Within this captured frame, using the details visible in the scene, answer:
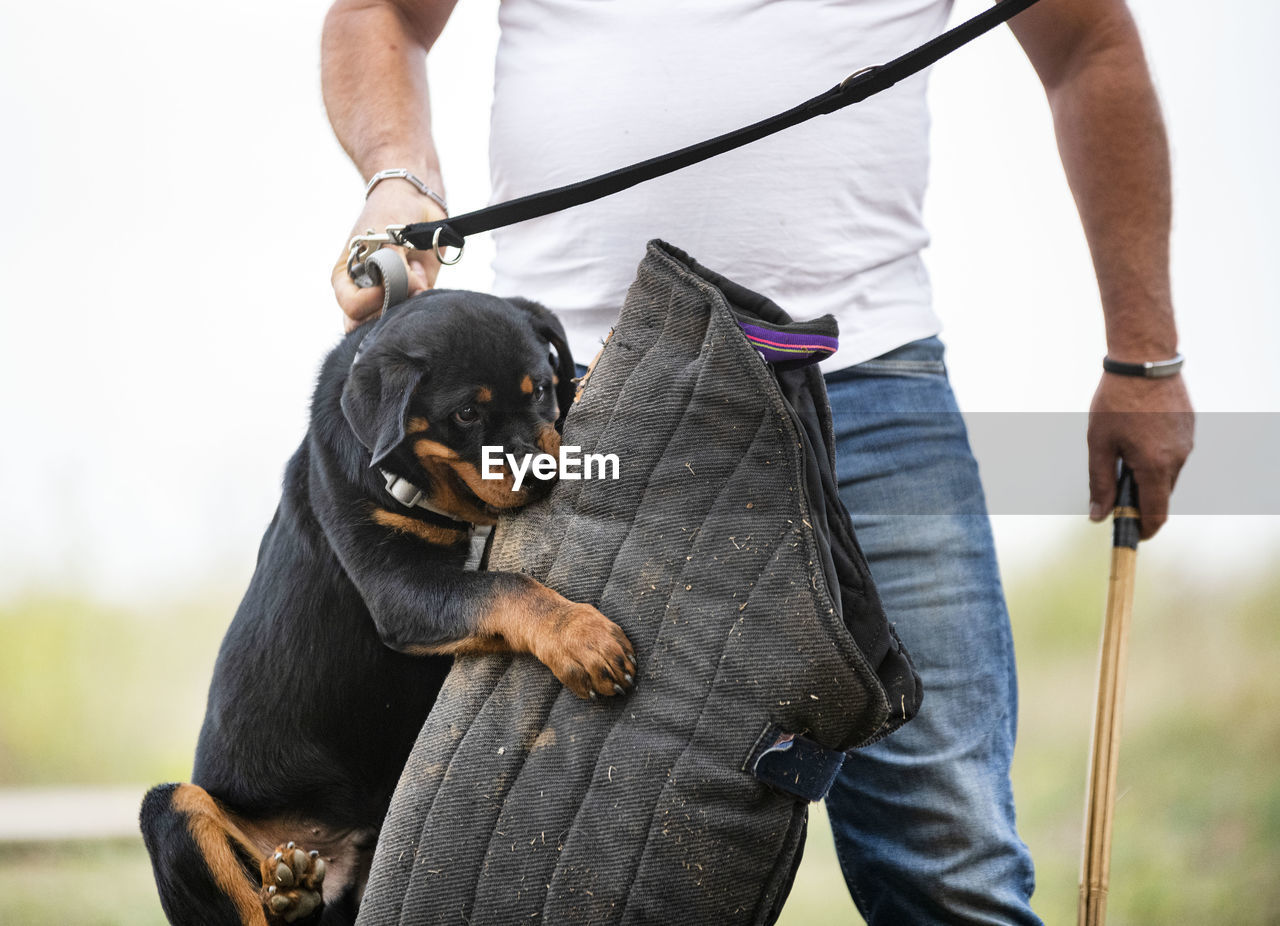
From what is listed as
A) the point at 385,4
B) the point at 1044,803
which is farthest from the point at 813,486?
the point at 1044,803

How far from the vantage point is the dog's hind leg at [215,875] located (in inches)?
54.4

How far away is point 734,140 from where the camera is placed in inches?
47.5

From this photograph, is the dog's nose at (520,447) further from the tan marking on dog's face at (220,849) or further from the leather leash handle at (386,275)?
the tan marking on dog's face at (220,849)

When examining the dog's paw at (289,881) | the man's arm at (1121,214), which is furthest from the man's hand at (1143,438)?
the dog's paw at (289,881)

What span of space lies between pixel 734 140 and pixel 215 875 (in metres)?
1.14

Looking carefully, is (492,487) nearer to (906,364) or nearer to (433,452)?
(433,452)

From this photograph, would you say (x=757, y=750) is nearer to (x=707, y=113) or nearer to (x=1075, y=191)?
(x=707, y=113)

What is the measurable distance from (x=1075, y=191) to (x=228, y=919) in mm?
1657

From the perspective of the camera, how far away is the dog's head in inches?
53.4


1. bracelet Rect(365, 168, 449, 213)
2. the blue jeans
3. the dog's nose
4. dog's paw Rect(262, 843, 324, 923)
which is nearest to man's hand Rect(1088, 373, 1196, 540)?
the blue jeans

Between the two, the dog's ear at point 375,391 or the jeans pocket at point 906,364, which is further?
the jeans pocket at point 906,364

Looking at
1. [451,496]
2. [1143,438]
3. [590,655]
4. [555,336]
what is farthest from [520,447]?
[1143,438]

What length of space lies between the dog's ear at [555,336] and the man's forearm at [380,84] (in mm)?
213

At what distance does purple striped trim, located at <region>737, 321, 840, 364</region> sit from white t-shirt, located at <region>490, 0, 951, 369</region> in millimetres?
365
